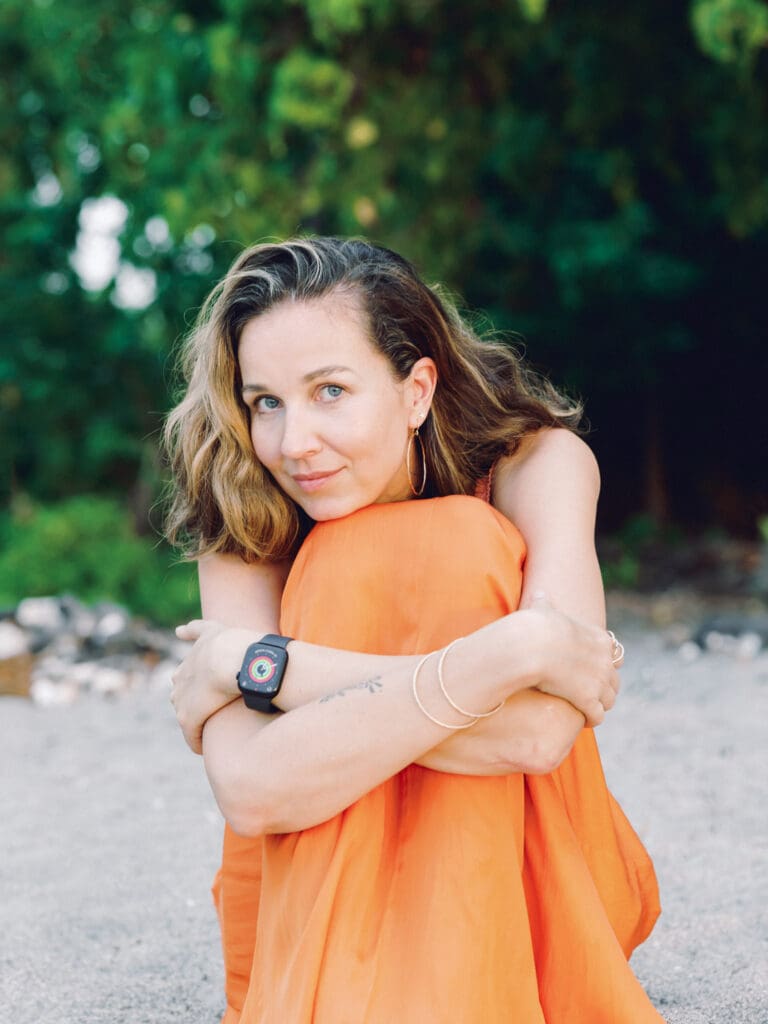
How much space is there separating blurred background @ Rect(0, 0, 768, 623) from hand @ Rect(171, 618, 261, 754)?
84.8 inches

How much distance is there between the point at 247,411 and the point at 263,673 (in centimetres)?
53

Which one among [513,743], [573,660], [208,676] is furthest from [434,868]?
[208,676]

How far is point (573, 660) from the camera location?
1.69 m

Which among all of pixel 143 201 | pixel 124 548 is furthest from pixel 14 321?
pixel 124 548

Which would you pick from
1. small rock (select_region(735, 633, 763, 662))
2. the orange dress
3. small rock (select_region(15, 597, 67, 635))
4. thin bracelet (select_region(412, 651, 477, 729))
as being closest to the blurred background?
small rock (select_region(15, 597, 67, 635))

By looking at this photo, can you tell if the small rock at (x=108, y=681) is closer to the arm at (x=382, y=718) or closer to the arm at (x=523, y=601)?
the arm at (x=523, y=601)

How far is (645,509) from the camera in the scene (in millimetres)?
10945

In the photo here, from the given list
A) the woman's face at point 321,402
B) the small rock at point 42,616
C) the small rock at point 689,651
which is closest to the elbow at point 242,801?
the woman's face at point 321,402

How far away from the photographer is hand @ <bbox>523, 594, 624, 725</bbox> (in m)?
1.65

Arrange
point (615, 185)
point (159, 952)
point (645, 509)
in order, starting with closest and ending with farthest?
1. point (159, 952)
2. point (615, 185)
3. point (645, 509)

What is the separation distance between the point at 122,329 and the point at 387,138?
14.5 feet

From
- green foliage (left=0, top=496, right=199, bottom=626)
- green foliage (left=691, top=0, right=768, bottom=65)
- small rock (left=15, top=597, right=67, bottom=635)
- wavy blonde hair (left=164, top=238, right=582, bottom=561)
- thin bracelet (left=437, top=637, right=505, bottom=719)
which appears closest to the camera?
thin bracelet (left=437, top=637, right=505, bottom=719)

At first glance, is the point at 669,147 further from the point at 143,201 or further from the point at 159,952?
the point at 159,952

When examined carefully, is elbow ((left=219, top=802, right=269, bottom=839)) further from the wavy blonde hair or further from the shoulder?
the shoulder
